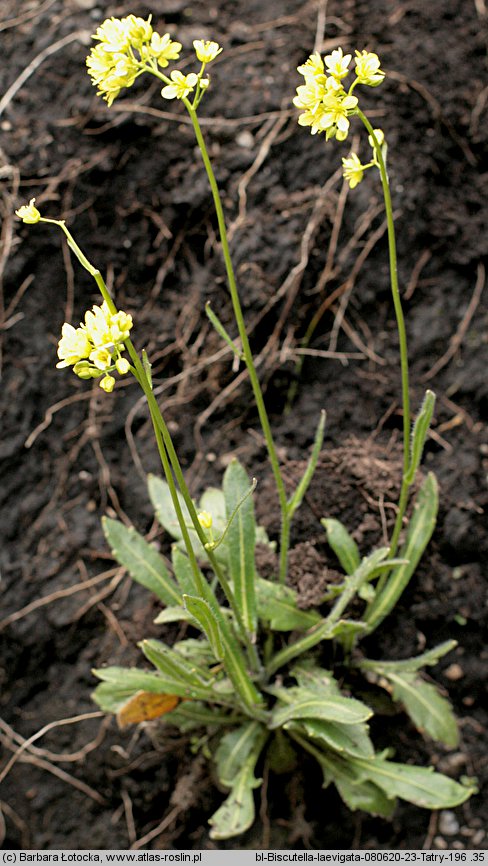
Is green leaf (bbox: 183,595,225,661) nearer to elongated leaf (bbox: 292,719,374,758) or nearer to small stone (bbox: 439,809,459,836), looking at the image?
elongated leaf (bbox: 292,719,374,758)

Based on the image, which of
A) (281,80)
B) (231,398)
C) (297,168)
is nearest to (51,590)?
(231,398)

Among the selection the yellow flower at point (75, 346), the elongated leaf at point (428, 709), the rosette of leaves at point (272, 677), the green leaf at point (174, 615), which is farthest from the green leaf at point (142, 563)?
the yellow flower at point (75, 346)

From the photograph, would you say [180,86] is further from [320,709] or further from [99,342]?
[320,709]

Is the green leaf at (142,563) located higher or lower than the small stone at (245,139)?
lower

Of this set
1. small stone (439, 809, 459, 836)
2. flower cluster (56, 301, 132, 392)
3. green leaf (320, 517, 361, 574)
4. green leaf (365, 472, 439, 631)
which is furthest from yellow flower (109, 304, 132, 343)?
small stone (439, 809, 459, 836)

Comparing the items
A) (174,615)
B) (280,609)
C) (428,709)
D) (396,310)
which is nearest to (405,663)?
(428,709)

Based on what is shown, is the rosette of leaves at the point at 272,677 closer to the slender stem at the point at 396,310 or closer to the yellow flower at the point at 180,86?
the slender stem at the point at 396,310
